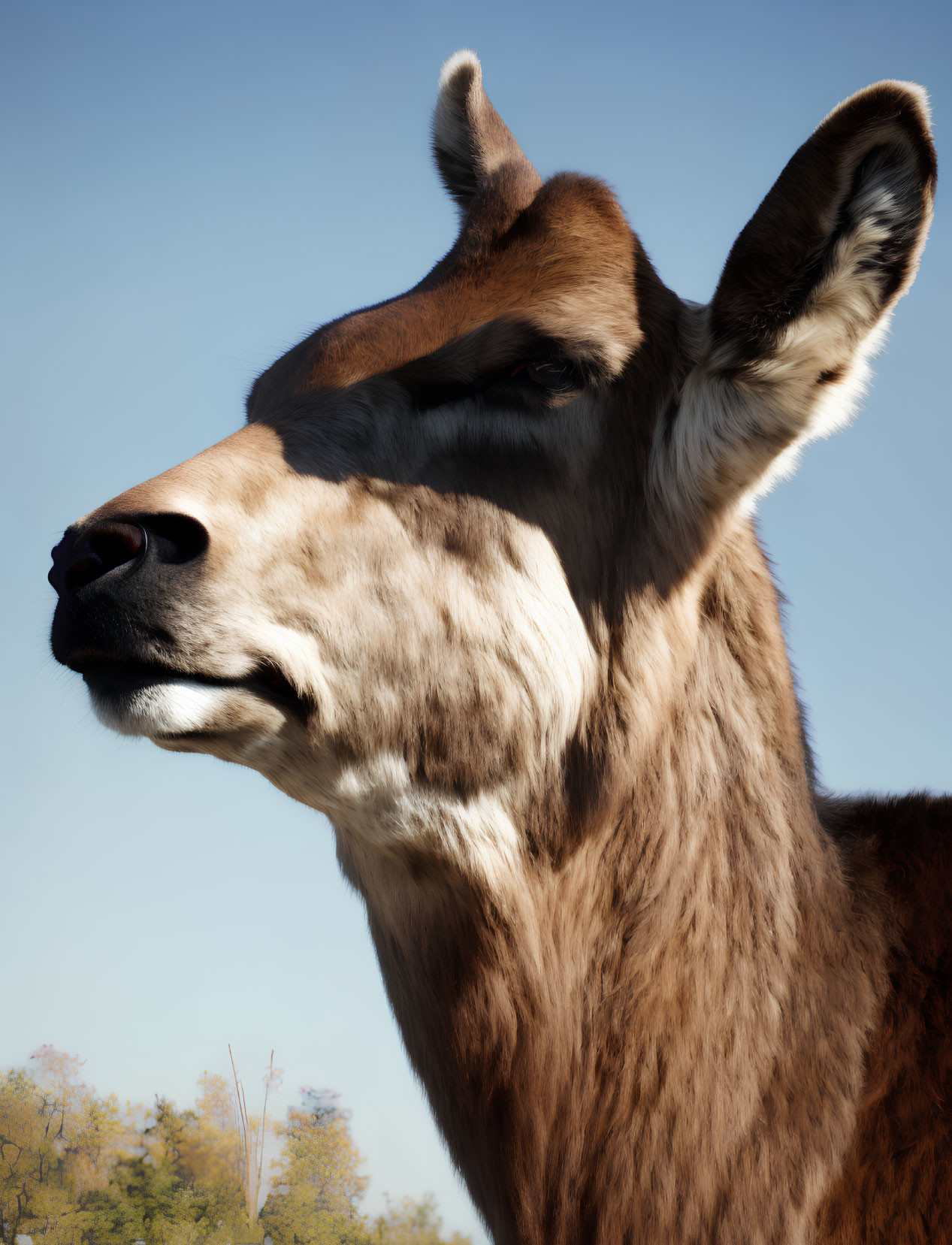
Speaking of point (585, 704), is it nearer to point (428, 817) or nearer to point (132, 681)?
point (428, 817)

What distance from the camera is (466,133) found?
443 cm

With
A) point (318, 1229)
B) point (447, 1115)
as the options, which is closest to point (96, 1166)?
point (318, 1229)

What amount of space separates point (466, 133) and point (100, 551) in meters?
3.18

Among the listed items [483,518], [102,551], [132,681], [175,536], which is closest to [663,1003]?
[483,518]

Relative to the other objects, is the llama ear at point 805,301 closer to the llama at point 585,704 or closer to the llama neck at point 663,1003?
the llama at point 585,704

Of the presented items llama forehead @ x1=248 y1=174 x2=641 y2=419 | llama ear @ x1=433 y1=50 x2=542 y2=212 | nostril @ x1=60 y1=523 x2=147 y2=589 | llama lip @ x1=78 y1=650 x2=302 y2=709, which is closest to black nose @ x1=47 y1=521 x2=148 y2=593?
nostril @ x1=60 y1=523 x2=147 y2=589

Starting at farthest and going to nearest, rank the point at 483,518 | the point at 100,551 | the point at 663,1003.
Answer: the point at 483,518, the point at 663,1003, the point at 100,551

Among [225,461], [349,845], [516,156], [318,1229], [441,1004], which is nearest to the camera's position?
[225,461]

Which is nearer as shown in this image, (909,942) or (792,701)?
(909,942)

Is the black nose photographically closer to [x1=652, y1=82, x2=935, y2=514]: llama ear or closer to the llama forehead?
the llama forehead

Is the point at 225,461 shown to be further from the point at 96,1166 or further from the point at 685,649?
A: the point at 96,1166

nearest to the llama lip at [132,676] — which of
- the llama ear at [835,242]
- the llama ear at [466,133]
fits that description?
the llama ear at [835,242]

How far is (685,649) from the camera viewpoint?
2.85m

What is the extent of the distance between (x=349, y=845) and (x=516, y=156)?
3.23 m
